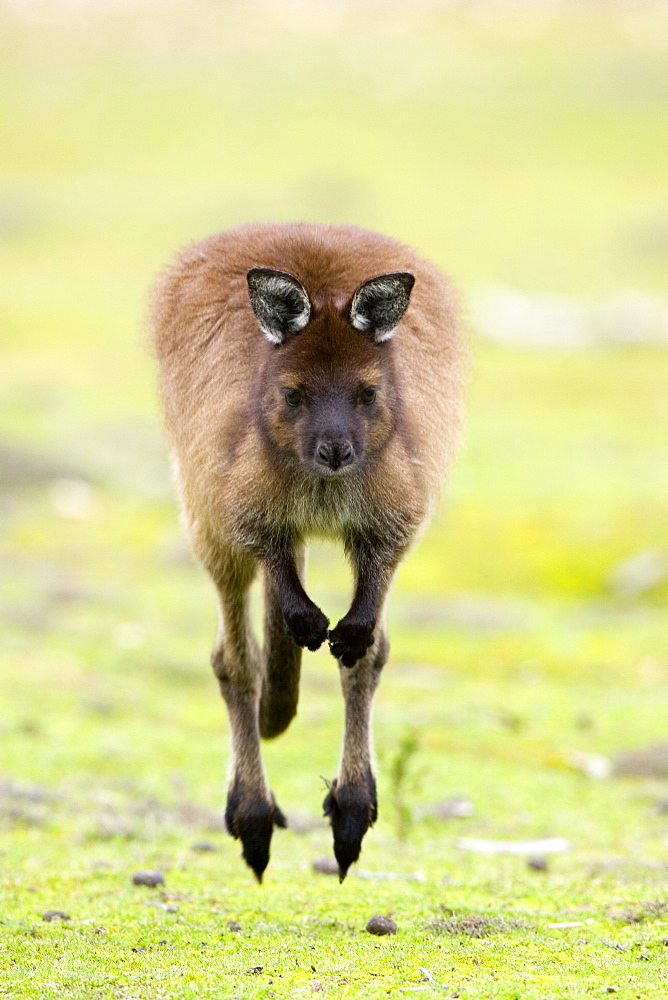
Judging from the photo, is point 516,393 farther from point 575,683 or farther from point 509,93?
point 509,93

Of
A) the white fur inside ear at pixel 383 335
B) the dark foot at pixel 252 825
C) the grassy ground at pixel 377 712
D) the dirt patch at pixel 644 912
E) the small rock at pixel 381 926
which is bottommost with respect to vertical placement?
the grassy ground at pixel 377 712

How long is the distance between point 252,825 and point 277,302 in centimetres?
332

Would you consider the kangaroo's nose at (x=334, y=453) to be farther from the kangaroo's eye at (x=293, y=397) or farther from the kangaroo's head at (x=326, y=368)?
the kangaroo's eye at (x=293, y=397)

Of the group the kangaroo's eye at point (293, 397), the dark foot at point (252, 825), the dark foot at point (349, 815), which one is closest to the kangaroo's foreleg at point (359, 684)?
the dark foot at point (349, 815)

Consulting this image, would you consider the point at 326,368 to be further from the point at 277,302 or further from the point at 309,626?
the point at 309,626

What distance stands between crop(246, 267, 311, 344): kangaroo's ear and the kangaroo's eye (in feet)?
1.02

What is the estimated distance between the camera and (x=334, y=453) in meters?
7.39

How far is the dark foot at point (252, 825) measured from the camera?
8.59 meters

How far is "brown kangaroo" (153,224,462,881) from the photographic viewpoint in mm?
7637

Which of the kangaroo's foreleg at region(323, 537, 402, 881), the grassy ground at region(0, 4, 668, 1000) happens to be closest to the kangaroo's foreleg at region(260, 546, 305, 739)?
the kangaroo's foreleg at region(323, 537, 402, 881)

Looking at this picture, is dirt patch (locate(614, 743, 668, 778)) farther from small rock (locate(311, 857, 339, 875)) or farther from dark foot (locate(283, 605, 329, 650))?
dark foot (locate(283, 605, 329, 650))

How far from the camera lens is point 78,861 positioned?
32.5ft

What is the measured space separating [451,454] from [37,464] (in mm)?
27571

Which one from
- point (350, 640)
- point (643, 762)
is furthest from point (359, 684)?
point (643, 762)
